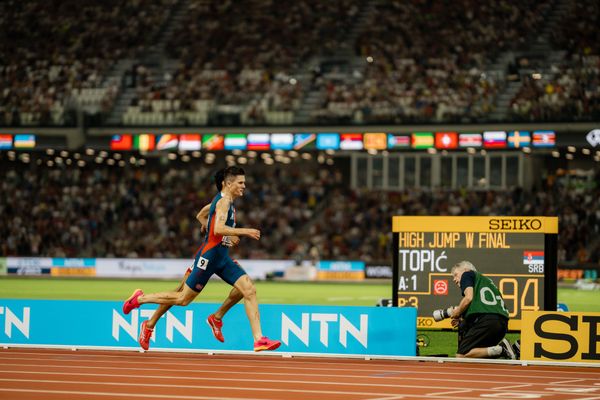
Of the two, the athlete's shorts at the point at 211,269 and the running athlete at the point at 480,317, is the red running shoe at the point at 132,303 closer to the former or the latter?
the athlete's shorts at the point at 211,269

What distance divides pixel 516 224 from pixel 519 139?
87.4ft

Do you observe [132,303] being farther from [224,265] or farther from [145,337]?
[224,265]

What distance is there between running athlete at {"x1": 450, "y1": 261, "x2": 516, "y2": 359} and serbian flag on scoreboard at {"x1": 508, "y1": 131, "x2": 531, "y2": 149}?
1151 inches

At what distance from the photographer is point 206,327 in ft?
49.0

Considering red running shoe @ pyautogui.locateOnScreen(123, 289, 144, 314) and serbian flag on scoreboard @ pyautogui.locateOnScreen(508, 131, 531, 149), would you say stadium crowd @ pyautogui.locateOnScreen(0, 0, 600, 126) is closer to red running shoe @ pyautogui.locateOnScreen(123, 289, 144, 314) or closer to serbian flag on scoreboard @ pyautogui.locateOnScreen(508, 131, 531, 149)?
serbian flag on scoreboard @ pyautogui.locateOnScreen(508, 131, 531, 149)

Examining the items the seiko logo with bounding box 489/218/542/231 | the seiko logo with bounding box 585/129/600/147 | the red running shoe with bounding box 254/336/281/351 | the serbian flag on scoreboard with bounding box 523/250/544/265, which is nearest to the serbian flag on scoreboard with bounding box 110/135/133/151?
the seiko logo with bounding box 585/129/600/147

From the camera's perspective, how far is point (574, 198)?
44.0 metres

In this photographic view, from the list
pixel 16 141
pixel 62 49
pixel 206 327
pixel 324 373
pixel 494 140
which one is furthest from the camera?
pixel 62 49

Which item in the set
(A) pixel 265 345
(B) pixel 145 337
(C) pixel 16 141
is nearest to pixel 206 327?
(B) pixel 145 337

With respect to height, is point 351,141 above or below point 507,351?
above

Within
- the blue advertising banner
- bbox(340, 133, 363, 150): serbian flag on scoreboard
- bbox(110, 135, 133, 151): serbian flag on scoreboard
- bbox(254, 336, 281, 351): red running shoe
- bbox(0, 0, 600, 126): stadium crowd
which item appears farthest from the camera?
bbox(110, 135, 133, 151): serbian flag on scoreboard

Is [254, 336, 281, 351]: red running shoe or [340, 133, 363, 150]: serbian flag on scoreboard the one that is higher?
[340, 133, 363, 150]: serbian flag on scoreboard

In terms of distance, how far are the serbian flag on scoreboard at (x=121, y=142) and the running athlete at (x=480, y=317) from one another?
34.9 metres

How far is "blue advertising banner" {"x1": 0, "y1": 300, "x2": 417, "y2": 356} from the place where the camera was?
14367mm
